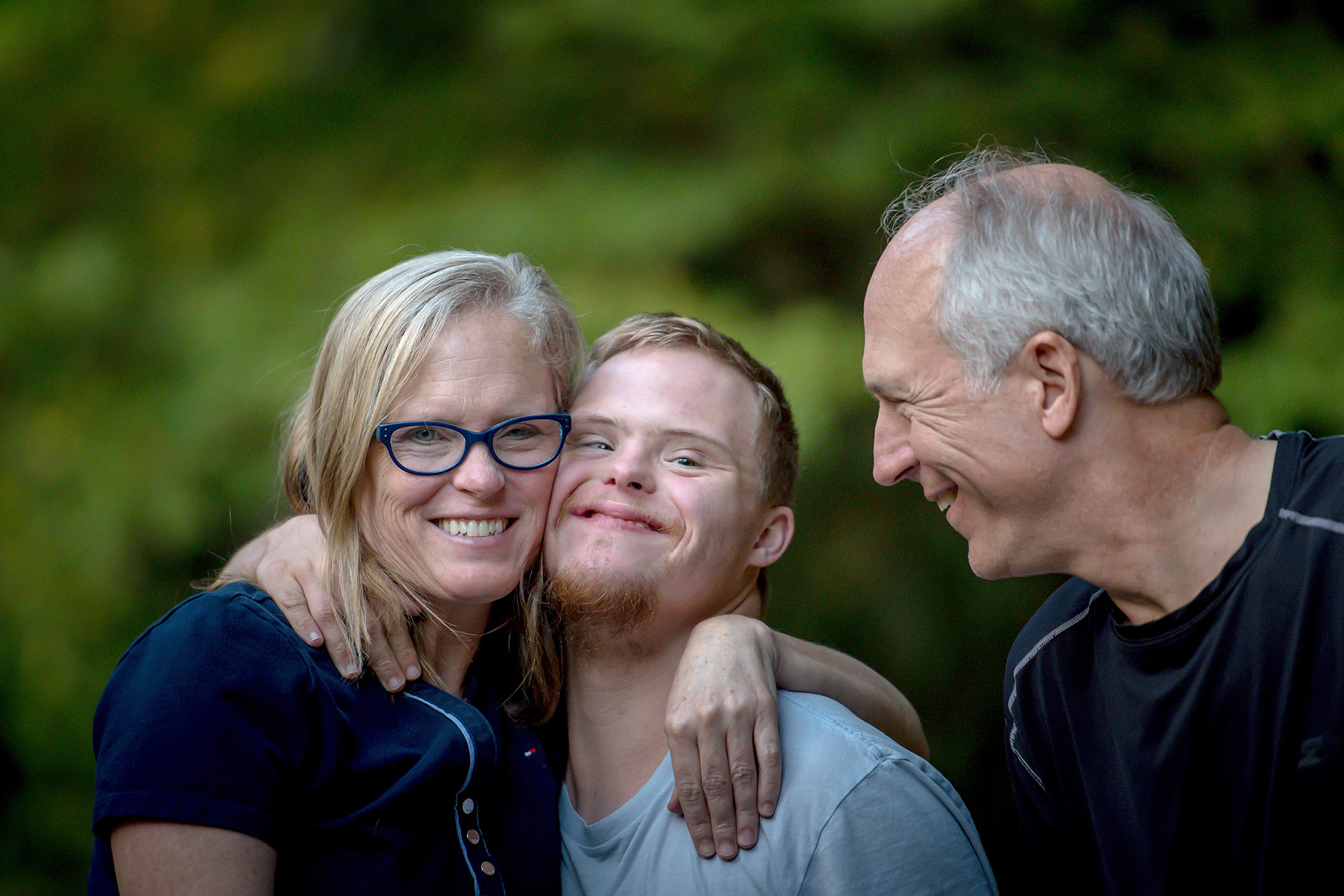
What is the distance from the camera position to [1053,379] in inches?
64.4

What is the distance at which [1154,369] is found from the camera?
160 cm

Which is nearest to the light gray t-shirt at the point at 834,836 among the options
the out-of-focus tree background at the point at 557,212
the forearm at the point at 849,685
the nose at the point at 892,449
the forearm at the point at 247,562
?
the forearm at the point at 849,685

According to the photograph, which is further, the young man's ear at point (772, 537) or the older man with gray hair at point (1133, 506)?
the young man's ear at point (772, 537)

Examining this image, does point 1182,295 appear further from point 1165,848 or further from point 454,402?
point 454,402

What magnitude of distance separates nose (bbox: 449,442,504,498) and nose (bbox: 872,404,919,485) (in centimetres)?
71

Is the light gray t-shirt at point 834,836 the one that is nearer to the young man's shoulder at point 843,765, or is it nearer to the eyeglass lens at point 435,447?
the young man's shoulder at point 843,765

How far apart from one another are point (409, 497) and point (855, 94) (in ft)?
9.16

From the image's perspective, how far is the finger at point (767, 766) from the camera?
182cm

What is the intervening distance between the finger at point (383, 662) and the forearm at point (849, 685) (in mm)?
719

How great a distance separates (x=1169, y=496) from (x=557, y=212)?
2.79 m

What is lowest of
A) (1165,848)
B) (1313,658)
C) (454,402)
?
(1165,848)

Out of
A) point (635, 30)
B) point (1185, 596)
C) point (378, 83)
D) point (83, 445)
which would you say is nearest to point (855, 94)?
point (635, 30)

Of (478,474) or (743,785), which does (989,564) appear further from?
(478,474)

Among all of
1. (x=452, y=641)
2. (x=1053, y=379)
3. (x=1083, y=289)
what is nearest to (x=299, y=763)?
(x=452, y=641)
